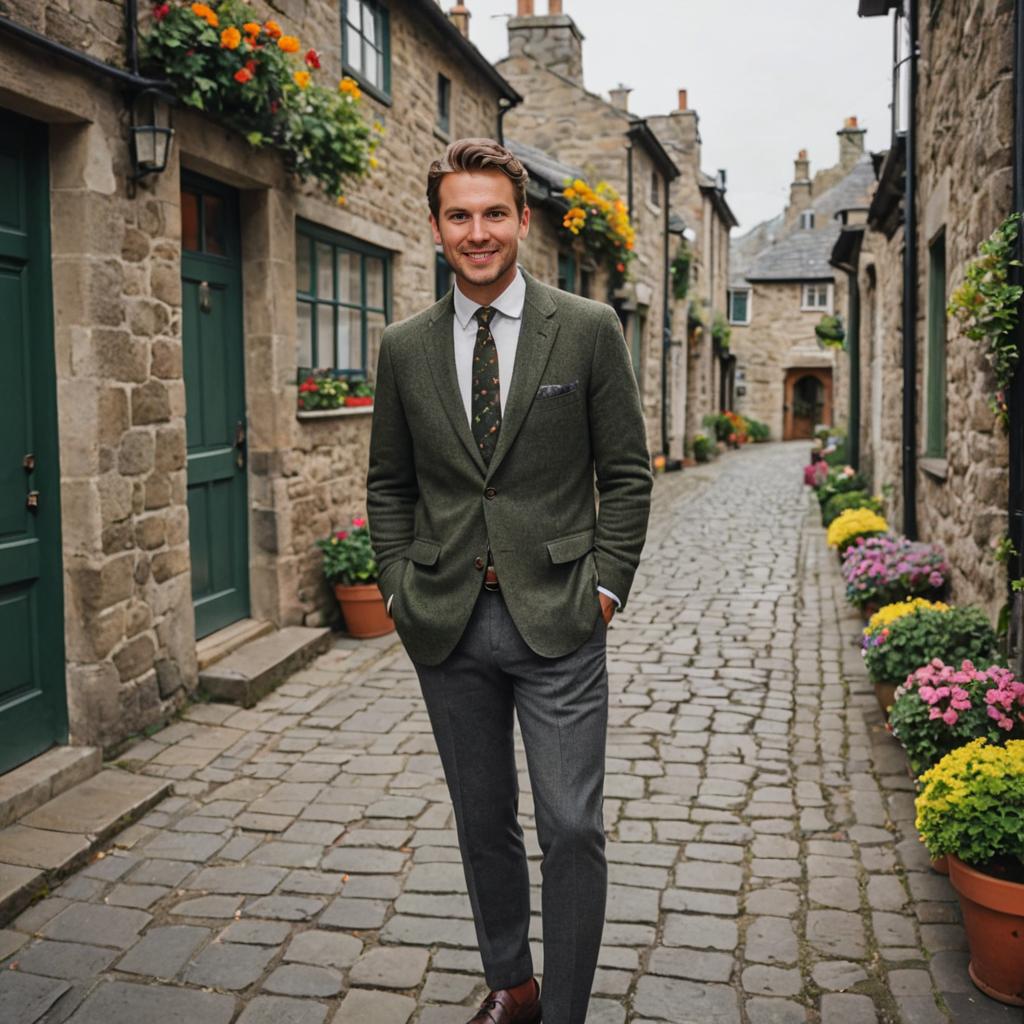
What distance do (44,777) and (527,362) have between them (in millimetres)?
3069

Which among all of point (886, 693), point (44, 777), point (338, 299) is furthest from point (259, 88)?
point (886, 693)

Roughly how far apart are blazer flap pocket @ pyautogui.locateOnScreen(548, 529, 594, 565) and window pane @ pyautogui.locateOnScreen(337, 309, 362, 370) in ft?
19.2

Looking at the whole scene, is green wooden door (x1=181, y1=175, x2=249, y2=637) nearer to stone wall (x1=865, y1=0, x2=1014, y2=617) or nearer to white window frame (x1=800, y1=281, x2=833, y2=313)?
stone wall (x1=865, y1=0, x2=1014, y2=617)

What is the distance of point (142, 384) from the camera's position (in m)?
5.43

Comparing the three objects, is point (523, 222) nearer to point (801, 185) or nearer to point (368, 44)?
point (368, 44)

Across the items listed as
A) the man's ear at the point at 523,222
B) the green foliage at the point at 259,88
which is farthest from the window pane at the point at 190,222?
the man's ear at the point at 523,222

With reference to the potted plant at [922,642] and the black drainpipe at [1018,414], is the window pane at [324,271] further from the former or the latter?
the black drainpipe at [1018,414]

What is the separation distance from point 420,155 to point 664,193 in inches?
555

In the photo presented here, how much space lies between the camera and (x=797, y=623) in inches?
326

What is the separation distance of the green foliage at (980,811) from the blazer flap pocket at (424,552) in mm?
1770

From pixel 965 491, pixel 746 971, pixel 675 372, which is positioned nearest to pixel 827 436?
pixel 675 372

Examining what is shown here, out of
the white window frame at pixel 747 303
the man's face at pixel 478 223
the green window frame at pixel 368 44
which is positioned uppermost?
the white window frame at pixel 747 303

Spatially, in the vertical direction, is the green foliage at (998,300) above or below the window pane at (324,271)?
below

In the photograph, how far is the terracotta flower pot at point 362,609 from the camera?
759 centimetres
